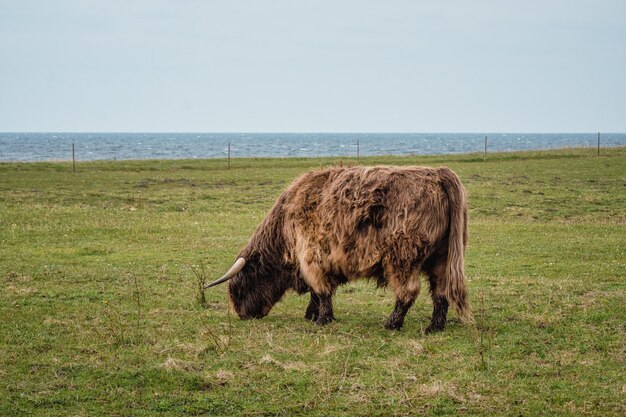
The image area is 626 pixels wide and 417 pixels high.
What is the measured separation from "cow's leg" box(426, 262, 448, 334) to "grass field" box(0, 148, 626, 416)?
0.20m

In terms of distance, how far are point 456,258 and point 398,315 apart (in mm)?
1028

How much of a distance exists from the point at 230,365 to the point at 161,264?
7.26 metres

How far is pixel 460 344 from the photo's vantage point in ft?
27.7

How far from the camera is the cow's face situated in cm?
1023

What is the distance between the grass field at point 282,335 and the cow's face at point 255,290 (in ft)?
1.10

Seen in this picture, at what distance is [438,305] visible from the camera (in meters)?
9.23

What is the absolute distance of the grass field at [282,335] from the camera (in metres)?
6.62

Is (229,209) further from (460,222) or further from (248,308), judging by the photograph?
(460,222)

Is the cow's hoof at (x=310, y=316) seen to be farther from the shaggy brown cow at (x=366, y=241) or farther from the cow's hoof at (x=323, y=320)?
the cow's hoof at (x=323, y=320)

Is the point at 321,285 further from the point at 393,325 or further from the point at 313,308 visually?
the point at 393,325

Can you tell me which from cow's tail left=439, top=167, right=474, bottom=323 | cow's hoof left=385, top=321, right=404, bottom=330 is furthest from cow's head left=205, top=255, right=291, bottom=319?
cow's tail left=439, top=167, right=474, bottom=323

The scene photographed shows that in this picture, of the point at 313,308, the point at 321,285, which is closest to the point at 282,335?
the point at 321,285

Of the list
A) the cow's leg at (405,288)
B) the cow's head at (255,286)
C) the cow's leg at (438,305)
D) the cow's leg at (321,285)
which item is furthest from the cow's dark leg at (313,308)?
the cow's leg at (438,305)

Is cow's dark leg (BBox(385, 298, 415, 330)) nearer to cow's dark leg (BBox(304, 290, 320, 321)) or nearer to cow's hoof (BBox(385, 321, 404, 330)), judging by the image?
cow's hoof (BBox(385, 321, 404, 330))
